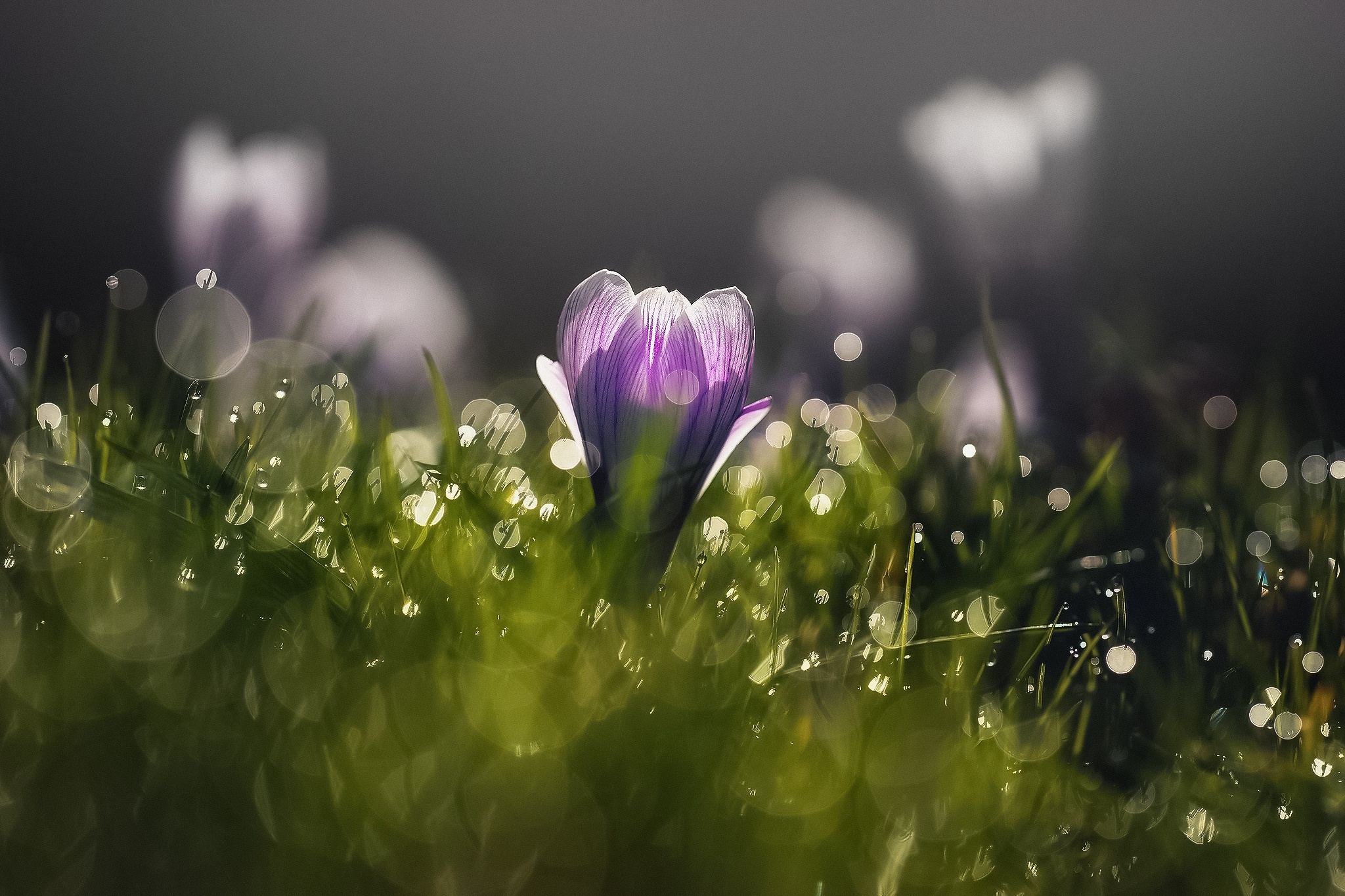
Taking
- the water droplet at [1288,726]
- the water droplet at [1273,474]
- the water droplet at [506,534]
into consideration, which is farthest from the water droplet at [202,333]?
the water droplet at [1273,474]

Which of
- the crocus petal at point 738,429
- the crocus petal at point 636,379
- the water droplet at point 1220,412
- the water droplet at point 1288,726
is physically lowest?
the water droplet at point 1220,412

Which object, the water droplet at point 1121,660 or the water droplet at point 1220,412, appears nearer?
the water droplet at point 1121,660

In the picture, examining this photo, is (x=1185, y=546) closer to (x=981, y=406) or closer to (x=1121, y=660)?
(x=1121, y=660)

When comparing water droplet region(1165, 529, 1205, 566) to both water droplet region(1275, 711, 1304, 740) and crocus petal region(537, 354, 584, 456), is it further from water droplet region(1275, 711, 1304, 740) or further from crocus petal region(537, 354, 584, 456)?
crocus petal region(537, 354, 584, 456)

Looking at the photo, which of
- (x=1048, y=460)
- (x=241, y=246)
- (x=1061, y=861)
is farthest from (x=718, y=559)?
(x=241, y=246)

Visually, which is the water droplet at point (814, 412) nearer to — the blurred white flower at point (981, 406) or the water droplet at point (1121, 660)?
the blurred white flower at point (981, 406)

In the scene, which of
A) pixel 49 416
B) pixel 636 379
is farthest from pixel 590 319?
pixel 49 416
